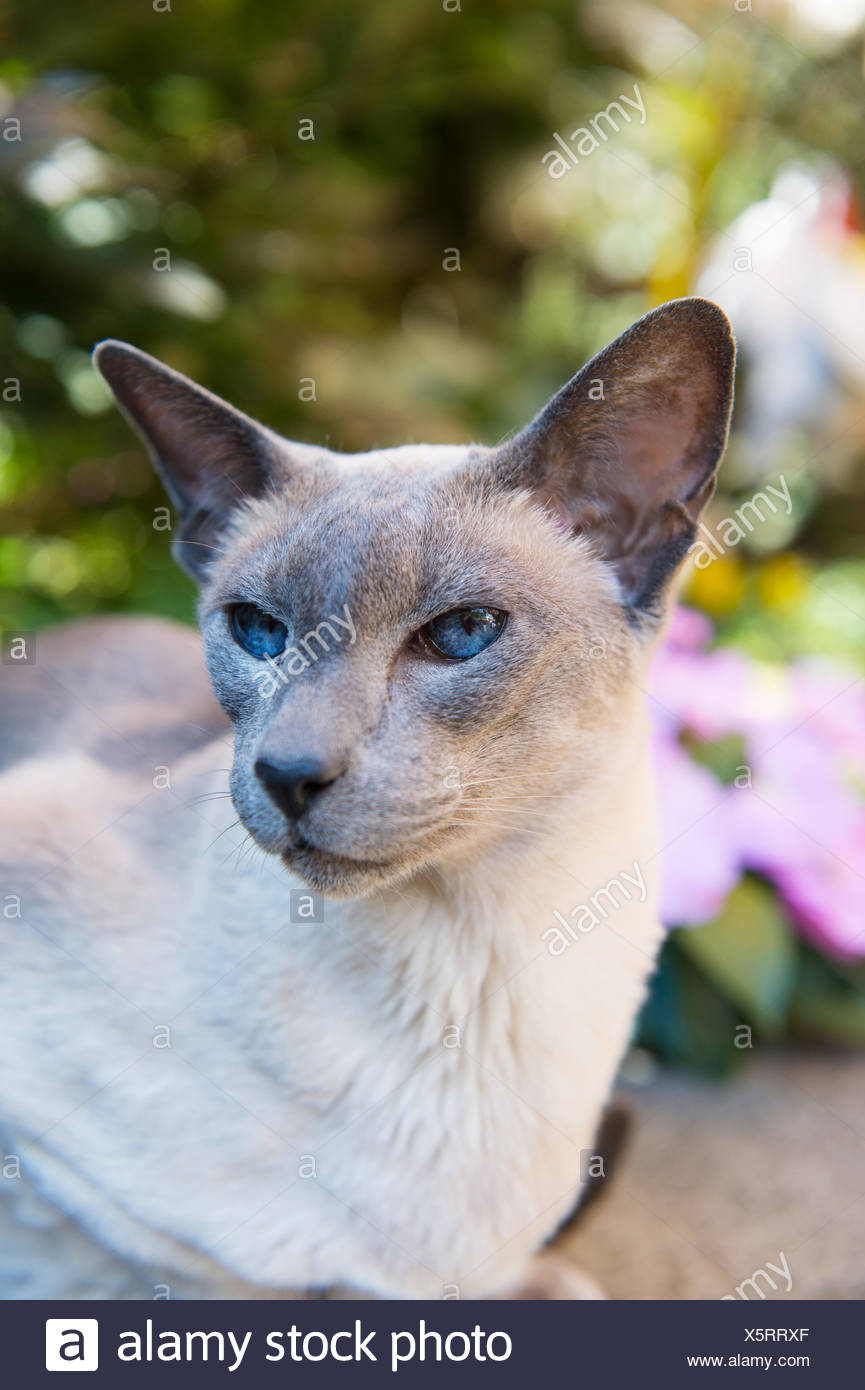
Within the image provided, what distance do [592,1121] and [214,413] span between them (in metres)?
0.92

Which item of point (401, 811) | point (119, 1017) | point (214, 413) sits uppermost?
point (214, 413)

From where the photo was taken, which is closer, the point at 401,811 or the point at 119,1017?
the point at 401,811

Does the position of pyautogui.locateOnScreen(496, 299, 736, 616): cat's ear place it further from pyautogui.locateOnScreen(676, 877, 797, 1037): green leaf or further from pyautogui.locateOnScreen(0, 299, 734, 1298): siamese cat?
pyautogui.locateOnScreen(676, 877, 797, 1037): green leaf

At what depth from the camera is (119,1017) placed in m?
1.23

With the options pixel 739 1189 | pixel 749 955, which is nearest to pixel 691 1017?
pixel 749 955

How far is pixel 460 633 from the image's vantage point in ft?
3.48

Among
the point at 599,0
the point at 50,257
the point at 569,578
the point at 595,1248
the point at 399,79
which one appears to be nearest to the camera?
the point at 569,578

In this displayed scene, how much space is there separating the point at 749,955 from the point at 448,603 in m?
1.04

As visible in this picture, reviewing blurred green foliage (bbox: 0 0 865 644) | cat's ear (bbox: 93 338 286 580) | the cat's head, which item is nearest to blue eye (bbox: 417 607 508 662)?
the cat's head

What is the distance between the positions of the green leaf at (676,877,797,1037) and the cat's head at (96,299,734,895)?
0.78m

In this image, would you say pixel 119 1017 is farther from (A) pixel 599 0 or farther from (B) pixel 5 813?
(A) pixel 599 0

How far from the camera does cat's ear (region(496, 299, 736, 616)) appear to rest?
108 cm
